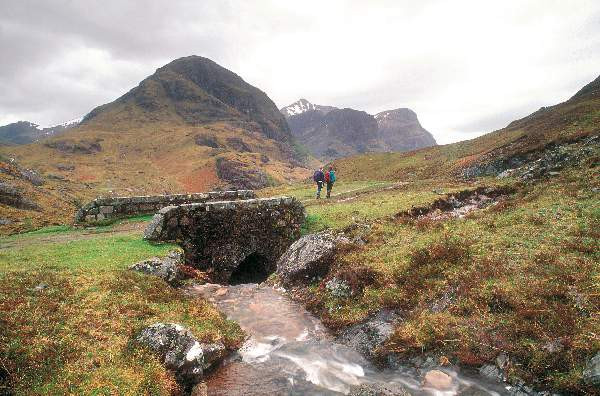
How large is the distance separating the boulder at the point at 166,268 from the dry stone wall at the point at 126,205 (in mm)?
11793

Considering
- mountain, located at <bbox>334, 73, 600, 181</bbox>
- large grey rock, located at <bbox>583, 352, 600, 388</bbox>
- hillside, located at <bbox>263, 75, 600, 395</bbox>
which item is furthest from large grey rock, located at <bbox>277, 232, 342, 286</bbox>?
mountain, located at <bbox>334, 73, 600, 181</bbox>

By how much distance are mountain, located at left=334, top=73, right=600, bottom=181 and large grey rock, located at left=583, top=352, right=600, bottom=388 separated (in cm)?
2311

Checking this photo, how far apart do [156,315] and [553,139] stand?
1792 inches

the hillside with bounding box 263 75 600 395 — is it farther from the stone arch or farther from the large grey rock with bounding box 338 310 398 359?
the stone arch

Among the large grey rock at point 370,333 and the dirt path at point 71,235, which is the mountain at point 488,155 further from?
the dirt path at point 71,235

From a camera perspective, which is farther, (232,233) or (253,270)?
(253,270)

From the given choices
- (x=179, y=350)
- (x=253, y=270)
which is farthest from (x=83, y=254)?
(x=253, y=270)

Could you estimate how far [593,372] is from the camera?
28.0 feet

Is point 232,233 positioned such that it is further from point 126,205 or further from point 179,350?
point 179,350

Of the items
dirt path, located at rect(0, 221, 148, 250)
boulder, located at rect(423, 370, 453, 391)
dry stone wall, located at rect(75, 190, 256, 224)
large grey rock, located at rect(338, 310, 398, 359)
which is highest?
dry stone wall, located at rect(75, 190, 256, 224)

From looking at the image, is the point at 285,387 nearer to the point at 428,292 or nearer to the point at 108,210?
the point at 428,292

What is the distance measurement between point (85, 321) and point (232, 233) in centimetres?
1241

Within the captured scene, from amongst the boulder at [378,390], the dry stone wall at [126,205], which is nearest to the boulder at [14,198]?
the dry stone wall at [126,205]

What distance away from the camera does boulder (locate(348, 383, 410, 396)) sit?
31.3 ft
